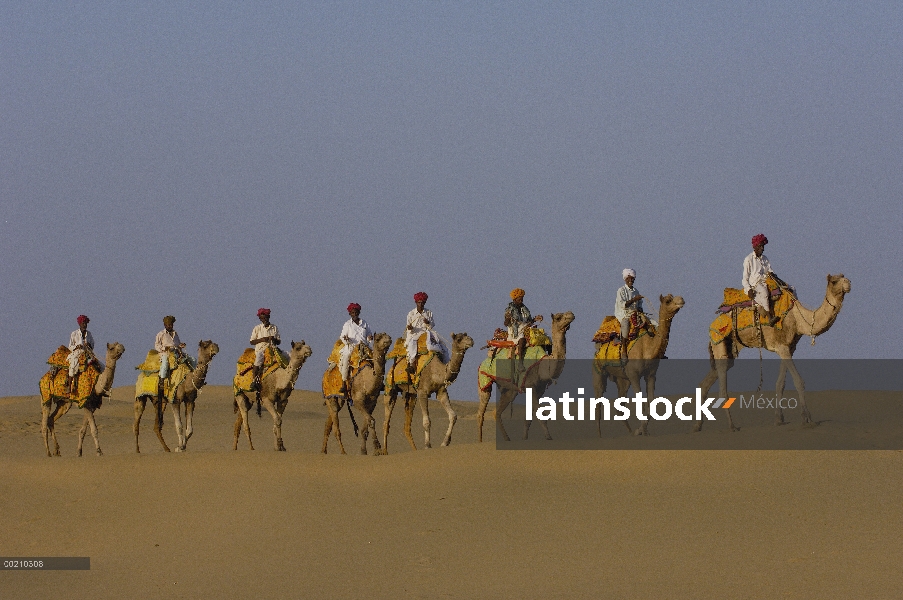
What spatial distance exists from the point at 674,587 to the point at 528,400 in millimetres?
9470

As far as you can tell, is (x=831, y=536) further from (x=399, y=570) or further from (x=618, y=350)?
(x=618, y=350)

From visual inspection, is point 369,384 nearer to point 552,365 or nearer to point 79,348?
point 552,365

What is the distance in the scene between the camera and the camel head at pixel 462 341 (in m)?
22.6

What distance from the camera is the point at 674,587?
13.5m

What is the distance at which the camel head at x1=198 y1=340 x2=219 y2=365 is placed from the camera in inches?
1002

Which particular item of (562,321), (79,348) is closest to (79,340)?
(79,348)

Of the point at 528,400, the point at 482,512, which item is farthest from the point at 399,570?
the point at 528,400

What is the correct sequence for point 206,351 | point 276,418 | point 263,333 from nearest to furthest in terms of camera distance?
point 276,418 → point 263,333 → point 206,351

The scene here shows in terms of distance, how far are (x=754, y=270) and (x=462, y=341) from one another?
5.47 metres

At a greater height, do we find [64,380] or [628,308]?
[628,308]

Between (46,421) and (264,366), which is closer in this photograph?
(264,366)

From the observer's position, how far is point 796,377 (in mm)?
20562

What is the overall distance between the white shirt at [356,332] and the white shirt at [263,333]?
191cm

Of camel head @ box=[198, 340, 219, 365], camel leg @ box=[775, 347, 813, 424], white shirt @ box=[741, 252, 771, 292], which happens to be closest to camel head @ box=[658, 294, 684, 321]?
white shirt @ box=[741, 252, 771, 292]
